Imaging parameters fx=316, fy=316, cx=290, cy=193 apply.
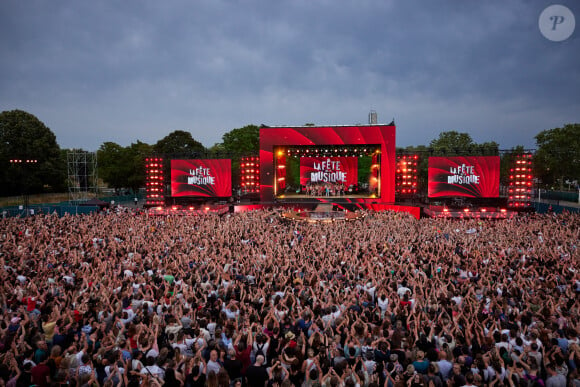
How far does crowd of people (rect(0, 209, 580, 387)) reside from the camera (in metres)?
4.22

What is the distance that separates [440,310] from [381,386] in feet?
8.93

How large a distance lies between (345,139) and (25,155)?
1416 inches

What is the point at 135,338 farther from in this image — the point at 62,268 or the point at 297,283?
the point at 62,268

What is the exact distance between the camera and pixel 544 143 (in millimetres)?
44469

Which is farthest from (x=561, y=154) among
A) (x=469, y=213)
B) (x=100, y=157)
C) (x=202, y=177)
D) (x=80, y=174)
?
(x=100, y=157)

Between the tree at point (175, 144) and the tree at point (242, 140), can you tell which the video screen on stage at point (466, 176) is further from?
the tree at point (175, 144)

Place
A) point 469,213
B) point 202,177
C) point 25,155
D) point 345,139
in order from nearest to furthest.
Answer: point 469,213
point 345,139
point 202,177
point 25,155

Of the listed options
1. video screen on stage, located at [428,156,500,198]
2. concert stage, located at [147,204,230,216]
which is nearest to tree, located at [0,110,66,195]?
concert stage, located at [147,204,230,216]

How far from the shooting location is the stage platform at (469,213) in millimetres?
21328

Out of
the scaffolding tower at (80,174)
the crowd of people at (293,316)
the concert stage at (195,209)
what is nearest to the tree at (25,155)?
the scaffolding tower at (80,174)

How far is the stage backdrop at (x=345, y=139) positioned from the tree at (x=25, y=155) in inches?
1123

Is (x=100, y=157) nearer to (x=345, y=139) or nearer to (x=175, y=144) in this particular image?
(x=175, y=144)

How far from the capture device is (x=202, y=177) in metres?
27.9

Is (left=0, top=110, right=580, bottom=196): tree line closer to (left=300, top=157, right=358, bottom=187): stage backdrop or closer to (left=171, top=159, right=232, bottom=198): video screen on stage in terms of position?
(left=171, top=159, right=232, bottom=198): video screen on stage
